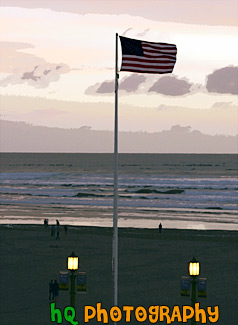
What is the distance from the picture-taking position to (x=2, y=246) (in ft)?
177

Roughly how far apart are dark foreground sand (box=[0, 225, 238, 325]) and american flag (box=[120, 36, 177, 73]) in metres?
11.9

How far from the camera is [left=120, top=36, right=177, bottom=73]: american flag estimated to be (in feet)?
80.6

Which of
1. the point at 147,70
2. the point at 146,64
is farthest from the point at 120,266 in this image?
the point at 146,64

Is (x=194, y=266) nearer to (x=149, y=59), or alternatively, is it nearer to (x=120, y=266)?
(x=149, y=59)

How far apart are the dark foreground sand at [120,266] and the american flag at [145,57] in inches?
470

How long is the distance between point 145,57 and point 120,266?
880 inches

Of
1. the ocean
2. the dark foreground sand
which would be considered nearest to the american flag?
the dark foreground sand

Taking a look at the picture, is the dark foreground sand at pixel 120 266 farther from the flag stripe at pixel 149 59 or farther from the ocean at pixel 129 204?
the flag stripe at pixel 149 59

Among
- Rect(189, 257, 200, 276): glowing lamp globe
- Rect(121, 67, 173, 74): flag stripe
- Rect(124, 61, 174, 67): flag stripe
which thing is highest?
Rect(124, 61, 174, 67): flag stripe

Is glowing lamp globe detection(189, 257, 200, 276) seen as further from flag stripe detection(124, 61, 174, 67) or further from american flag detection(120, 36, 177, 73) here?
flag stripe detection(124, 61, 174, 67)

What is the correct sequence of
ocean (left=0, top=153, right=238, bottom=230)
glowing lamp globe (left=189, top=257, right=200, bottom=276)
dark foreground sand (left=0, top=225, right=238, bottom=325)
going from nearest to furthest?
glowing lamp globe (left=189, top=257, right=200, bottom=276) < dark foreground sand (left=0, top=225, right=238, bottom=325) < ocean (left=0, top=153, right=238, bottom=230)

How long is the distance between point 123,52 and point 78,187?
371ft

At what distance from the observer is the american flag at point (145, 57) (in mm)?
24562

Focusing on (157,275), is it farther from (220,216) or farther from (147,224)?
(220,216)
